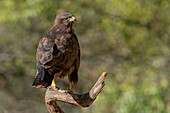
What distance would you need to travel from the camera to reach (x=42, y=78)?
440 cm

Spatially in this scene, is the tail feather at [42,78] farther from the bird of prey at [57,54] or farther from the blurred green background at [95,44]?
the blurred green background at [95,44]

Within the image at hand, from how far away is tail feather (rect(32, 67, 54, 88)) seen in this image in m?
4.42

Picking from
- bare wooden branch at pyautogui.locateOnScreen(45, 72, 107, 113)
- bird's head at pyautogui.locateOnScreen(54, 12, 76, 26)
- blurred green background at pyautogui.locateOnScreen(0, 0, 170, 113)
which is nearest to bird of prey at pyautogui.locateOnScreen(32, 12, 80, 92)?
bird's head at pyautogui.locateOnScreen(54, 12, 76, 26)

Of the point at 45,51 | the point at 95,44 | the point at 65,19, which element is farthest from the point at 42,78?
the point at 95,44

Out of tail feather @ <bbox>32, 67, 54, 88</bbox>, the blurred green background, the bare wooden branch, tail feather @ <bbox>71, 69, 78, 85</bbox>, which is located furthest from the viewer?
the blurred green background

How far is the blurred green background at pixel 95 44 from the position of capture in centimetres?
989

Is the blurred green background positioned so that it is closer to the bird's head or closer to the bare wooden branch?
the bare wooden branch

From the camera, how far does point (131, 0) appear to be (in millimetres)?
10273

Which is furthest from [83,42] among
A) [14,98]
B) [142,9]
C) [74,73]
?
[74,73]

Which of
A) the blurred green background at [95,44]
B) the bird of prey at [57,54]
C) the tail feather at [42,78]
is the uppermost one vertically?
the bird of prey at [57,54]

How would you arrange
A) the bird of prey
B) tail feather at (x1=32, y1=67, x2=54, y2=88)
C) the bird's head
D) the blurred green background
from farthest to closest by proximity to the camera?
the blurred green background → the bird's head → tail feather at (x1=32, y1=67, x2=54, y2=88) → the bird of prey

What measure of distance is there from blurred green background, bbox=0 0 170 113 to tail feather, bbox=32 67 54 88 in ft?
15.5

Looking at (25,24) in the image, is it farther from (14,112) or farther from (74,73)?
(74,73)

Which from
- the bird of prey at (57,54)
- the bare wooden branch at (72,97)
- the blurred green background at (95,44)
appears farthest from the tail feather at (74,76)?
the blurred green background at (95,44)
